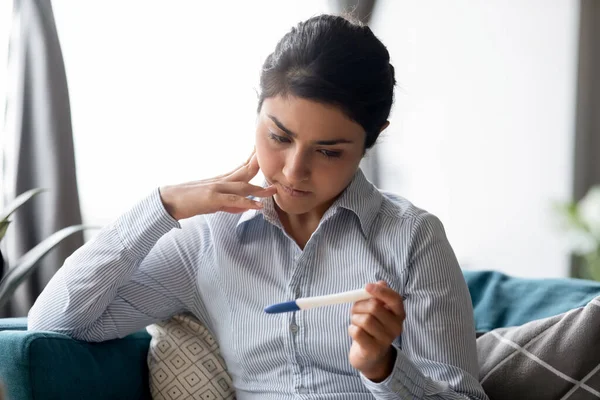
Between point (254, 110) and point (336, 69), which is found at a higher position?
point (336, 69)

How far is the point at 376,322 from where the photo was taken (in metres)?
1.24

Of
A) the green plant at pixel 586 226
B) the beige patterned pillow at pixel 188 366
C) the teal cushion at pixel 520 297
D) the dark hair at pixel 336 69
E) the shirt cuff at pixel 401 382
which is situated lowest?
the green plant at pixel 586 226

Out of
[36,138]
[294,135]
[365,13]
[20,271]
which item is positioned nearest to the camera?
[294,135]

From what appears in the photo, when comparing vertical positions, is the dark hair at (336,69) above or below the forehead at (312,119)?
above

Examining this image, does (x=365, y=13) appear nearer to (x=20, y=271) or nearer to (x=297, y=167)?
(x=20, y=271)

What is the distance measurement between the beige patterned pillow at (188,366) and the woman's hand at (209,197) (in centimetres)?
31

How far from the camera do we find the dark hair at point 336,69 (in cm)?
143

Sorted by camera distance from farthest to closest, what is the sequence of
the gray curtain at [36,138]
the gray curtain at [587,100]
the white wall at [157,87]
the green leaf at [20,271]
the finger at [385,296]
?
the gray curtain at [587,100] → the white wall at [157,87] → the gray curtain at [36,138] → the green leaf at [20,271] → the finger at [385,296]

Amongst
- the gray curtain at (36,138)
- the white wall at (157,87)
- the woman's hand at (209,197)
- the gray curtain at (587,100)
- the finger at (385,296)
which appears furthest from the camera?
the gray curtain at (587,100)

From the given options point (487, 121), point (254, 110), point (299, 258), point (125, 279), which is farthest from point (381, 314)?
point (487, 121)

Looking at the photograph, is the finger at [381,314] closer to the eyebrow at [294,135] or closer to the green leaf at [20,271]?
the eyebrow at [294,135]

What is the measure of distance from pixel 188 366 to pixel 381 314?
643 mm

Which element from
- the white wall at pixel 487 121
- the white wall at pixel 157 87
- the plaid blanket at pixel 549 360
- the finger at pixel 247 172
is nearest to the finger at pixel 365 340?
the finger at pixel 247 172

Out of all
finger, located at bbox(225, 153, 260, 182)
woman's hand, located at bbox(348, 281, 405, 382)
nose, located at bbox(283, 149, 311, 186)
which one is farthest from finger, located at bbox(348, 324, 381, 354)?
finger, located at bbox(225, 153, 260, 182)
